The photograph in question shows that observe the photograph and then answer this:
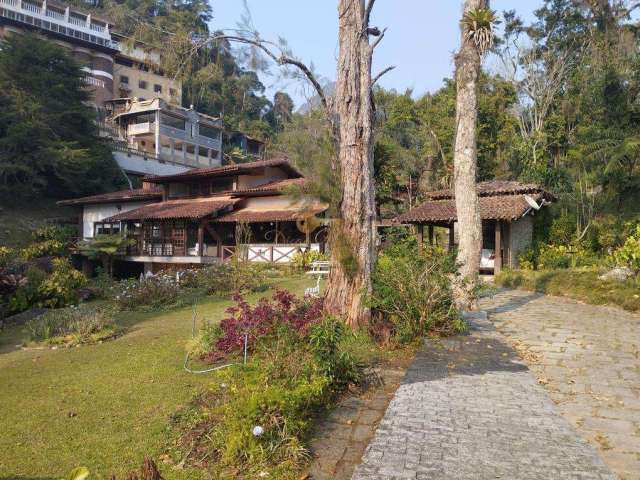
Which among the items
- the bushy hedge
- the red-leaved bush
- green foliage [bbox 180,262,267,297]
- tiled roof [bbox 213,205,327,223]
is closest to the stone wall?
tiled roof [bbox 213,205,327,223]

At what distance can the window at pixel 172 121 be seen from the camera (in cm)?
4322

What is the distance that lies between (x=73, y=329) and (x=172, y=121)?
39.5 m

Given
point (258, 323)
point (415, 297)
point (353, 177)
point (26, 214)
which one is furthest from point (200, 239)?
point (415, 297)

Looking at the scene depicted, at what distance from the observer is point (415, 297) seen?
6.70 meters

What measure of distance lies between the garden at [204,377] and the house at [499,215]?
1008cm

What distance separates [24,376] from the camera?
244 inches

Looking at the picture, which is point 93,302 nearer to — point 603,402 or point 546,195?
point 603,402

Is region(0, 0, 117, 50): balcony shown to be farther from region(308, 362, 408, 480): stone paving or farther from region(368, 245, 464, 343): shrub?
region(308, 362, 408, 480): stone paving

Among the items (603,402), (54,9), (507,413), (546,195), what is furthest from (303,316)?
(54,9)

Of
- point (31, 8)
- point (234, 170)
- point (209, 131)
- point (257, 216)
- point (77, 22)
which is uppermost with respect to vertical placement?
point (31, 8)

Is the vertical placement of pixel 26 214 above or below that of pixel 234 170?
below

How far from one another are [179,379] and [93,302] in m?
9.74

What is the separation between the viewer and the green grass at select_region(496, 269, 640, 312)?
415 inches

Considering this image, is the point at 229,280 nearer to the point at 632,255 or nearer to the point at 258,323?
the point at 258,323
